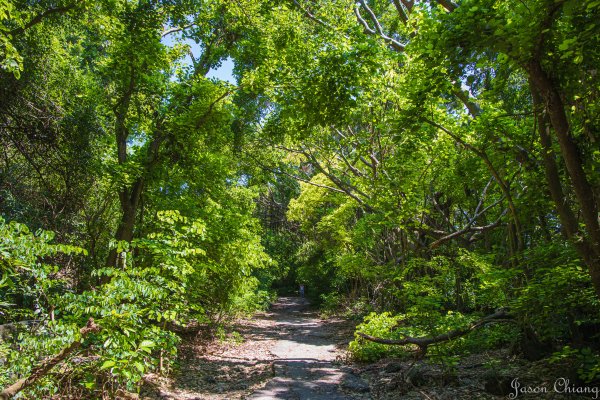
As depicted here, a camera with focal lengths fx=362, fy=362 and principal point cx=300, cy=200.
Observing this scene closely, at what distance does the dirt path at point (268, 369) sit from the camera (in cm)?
664

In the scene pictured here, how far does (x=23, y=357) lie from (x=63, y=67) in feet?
22.4

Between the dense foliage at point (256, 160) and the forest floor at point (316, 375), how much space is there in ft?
1.67

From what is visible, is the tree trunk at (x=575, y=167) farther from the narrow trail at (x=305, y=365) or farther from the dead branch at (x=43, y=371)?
the narrow trail at (x=305, y=365)

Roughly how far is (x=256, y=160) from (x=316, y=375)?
7.45 m

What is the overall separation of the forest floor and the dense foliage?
509mm

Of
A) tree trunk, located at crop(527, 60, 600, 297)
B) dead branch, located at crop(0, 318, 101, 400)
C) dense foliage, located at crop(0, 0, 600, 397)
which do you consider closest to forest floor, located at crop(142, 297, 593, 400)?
dense foliage, located at crop(0, 0, 600, 397)

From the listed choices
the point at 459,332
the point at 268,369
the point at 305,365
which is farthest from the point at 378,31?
the point at 268,369

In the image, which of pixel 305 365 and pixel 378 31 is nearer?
pixel 378 31

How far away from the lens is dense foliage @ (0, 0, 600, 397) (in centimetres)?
300

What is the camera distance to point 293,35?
7395mm

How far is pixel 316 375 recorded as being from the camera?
7.89 metres

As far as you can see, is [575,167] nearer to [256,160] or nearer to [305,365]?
[305,365]

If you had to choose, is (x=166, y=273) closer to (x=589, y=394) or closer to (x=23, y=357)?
(x=23, y=357)

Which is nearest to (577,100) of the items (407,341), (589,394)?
(589,394)
